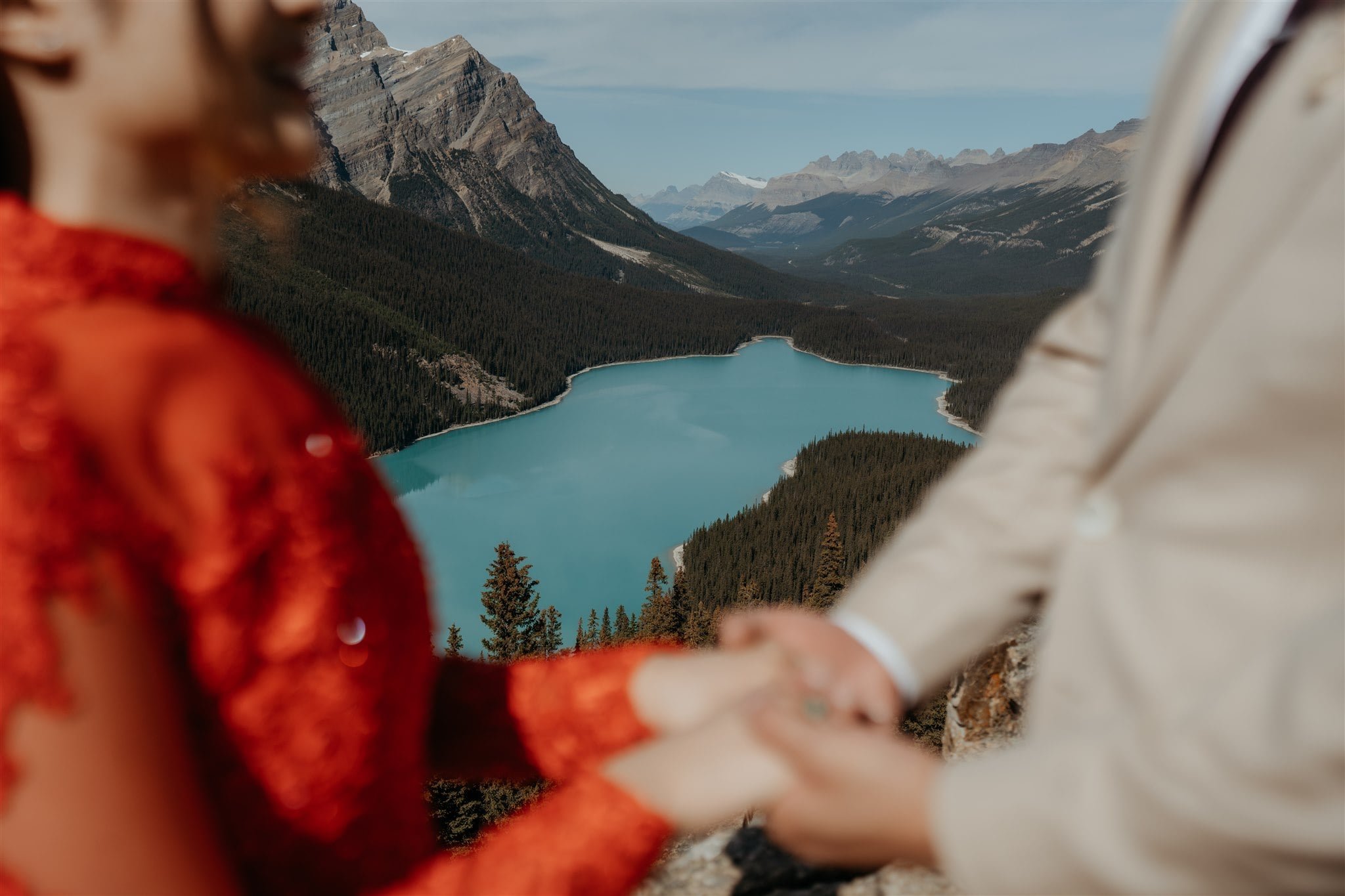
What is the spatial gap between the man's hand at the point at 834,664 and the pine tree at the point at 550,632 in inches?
1160

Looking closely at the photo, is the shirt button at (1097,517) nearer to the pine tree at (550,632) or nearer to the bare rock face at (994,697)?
the bare rock face at (994,697)

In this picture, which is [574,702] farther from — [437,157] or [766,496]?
[437,157]

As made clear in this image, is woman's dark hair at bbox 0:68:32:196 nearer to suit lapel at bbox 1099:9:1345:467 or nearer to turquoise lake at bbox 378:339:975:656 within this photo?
suit lapel at bbox 1099:9:1345:467

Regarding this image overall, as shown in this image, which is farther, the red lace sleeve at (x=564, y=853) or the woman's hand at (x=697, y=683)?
the woman's hand at (x=697, y=683)

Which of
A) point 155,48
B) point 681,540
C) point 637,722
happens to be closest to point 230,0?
point 155,48

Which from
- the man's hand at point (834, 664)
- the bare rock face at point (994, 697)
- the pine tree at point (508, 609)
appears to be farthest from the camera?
the pine tree at point (508, 609)

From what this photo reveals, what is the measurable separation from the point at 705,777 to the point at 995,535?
0.71 metres

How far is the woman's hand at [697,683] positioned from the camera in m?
1.58

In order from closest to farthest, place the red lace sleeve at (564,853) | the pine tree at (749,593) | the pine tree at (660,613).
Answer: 1. the red lace sleeve at (564,853)
2. the pine tree at (660,613)
3. the pine tree at (749,593)

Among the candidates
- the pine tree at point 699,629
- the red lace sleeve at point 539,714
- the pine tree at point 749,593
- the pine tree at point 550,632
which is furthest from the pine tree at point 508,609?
the red lace sleeve at point 539,714

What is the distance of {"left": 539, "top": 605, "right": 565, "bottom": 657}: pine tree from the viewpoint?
32.0 m

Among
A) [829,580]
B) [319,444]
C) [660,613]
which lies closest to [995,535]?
[319,444]

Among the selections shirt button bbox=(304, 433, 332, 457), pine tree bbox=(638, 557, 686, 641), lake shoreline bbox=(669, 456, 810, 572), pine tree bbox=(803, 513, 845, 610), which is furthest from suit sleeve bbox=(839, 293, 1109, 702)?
lake shoreline bbox=(669, 456, 810, 572)

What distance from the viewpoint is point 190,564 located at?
991 millimetres
